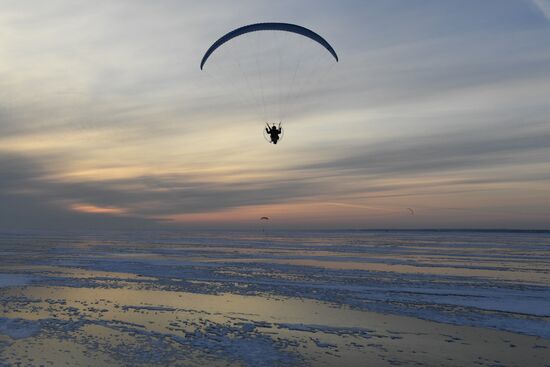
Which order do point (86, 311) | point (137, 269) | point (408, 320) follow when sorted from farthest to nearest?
point (137, 269), point (86, 311), point (408, 320)

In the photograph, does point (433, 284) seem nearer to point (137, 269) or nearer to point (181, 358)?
point (181, 358)

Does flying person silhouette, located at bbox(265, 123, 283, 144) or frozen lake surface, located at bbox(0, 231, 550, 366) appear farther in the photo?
flying person silhouette, located at bbox(265, 123, 283, 144)

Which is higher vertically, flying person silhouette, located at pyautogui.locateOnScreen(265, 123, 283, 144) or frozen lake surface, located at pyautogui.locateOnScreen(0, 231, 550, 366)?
flying person silhouette, located at pyautogui.locateOnScreen(265, 123, 283, 144)

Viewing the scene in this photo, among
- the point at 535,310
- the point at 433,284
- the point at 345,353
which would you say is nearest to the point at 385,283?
the point at 433,284

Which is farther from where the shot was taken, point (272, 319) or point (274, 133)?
point (274, 133)

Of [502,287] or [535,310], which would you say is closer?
[535,310]

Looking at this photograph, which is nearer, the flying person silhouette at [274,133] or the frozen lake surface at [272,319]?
the frozen lake surface at [272,319]

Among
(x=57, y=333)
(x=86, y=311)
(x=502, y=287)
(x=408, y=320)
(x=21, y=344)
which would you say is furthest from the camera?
(x=502, y=287)

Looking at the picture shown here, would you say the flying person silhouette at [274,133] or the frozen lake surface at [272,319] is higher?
the flying person silhouette at [274,133]

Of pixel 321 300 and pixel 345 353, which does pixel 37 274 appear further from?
pixel 345 353
